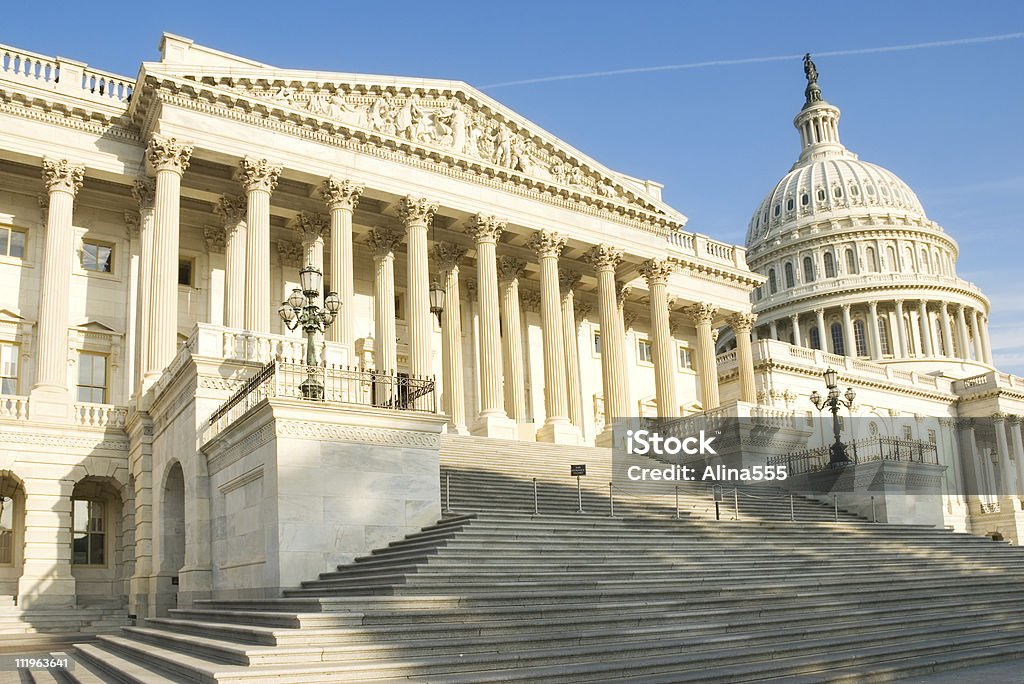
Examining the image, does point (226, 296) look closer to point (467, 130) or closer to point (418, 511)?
point (467, 130)

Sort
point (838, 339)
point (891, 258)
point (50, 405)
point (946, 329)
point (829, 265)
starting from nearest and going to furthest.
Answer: point (50, 405) < point (946, 329) < point (838, 339) < point (891, 258) < point (829, 265)

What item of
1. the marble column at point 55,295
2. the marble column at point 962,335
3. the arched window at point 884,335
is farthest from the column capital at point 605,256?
the marble column at point 962,335

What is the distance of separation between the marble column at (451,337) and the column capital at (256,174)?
945 centimetres

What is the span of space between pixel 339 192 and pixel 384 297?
14.7ft

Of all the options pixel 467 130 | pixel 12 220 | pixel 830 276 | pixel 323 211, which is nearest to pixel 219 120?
pixel 323 211

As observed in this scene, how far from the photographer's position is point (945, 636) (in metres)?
17.6

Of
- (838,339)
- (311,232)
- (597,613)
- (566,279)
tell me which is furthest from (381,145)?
(838,339)

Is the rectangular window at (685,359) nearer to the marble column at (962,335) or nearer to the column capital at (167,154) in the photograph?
the column capital at (167,154)

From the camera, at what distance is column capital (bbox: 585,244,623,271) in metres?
42.6

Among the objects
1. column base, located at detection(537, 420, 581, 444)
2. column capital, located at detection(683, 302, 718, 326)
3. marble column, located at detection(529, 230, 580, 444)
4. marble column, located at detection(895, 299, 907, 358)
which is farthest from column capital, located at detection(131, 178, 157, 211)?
marble column, located at detection(895, 299, 907, 358)

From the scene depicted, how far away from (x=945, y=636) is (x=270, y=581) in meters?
12.8

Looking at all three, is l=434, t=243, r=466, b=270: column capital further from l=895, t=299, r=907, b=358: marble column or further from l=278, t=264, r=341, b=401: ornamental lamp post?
l=895, t=299, r=907, b=358: marble column

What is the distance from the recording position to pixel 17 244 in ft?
110

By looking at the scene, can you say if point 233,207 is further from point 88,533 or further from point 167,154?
point 88,533
